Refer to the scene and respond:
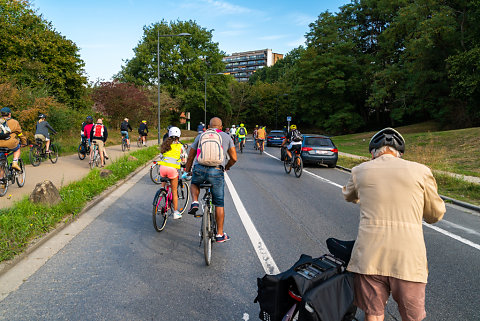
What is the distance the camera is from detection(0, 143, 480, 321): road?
3148mm

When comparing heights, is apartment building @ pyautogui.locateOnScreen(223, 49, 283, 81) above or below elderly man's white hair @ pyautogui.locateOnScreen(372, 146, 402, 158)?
above

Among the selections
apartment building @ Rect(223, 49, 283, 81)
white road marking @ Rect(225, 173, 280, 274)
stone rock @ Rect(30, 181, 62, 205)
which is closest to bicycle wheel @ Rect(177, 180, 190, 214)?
white road marking @ Rect(225, 173, 280, 274)

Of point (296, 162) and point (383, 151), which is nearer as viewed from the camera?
point (383, 151)

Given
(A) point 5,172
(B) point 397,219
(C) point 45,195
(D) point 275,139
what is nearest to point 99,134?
(A) point 5,172

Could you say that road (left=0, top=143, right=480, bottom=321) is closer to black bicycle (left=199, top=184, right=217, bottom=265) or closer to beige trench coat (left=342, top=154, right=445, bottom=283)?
black bicycle (left=199, top=184, right=217, bottom=265)

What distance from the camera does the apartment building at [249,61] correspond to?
14988 cm

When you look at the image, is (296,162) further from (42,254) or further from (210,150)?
(42,254)

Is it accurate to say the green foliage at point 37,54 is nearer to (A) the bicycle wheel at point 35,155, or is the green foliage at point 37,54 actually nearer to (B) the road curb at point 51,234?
(A) the bicycle wheel at point 35,155

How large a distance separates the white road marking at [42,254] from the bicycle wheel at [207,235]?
2073 mm

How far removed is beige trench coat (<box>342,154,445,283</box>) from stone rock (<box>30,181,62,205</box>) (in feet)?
19.9

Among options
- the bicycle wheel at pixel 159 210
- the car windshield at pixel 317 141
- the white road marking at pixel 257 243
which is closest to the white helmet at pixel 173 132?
the bicycle wheel at pixel 159 210

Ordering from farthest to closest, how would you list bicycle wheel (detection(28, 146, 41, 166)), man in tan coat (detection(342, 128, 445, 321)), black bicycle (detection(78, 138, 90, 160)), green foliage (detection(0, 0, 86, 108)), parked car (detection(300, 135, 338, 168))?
green foliage (detection(0, 0, 86, 108)) < parked car (detection(300, 135, 338, 168)) < black bicycle (detection(78, 138, 90, 160)) < bicycle wheel (detection(28, 146, 41, 166)) < man in tan coat (detection(342, 128, 445, 321))

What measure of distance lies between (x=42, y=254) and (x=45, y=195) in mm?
2187

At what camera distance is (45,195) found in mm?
6273
